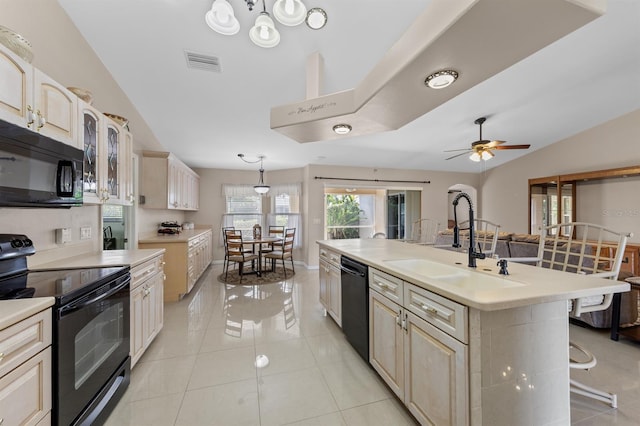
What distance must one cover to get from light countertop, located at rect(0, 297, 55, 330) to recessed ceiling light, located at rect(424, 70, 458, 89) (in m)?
2.22

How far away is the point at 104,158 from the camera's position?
208cm

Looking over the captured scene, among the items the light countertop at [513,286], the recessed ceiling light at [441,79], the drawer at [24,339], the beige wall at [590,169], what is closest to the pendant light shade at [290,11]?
the recessed ceiling light at [441,79]

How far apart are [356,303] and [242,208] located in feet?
16.6

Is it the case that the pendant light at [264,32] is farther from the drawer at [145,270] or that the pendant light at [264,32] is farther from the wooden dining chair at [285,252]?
the wooden dining chair at [285,252]

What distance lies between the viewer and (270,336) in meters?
2.57

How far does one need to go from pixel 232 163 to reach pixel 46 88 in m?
4.32

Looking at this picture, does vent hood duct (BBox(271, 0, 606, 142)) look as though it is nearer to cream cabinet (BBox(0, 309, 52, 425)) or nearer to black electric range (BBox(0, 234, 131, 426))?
black electric range (BBox(0, 234, 131, 426))

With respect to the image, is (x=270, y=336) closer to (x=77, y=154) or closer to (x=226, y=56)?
(x=77, y=154)

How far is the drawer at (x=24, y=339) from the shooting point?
91cm

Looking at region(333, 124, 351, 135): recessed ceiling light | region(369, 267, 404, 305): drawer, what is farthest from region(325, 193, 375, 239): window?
region(369, 267, 404, 305): drawer

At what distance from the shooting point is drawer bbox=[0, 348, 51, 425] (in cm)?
93

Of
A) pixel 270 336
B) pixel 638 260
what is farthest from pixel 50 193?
pixel 638 260

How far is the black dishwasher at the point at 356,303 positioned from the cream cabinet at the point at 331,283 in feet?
0.37

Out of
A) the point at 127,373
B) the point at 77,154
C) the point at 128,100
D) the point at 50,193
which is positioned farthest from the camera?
the point at 128,100
